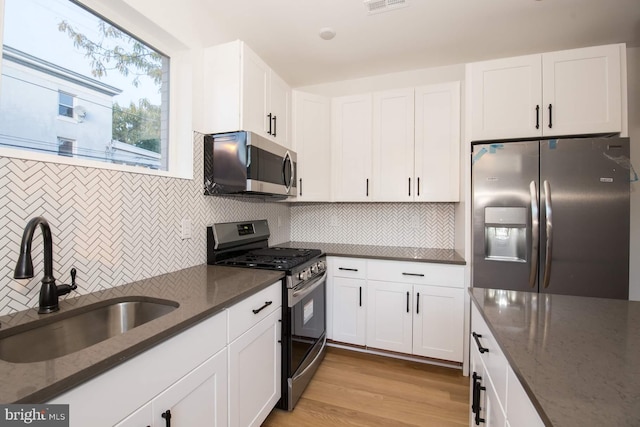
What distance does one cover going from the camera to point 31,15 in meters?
1.20

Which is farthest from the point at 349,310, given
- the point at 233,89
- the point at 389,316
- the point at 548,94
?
the point at 548,94

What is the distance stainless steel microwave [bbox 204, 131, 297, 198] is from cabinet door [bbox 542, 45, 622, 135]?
2.06 m

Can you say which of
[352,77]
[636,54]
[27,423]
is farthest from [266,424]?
[636,54]

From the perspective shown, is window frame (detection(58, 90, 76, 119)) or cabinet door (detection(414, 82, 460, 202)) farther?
cabinet door (detection(414, 82, 460, 202))

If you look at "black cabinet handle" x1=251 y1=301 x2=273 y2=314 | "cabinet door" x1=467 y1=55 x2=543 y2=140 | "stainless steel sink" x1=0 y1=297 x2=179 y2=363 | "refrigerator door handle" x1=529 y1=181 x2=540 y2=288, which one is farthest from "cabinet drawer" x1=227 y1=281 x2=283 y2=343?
"cabinet door" x1=467 y1=55 x2=543 y2=140

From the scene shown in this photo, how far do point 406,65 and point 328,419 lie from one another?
2985mm

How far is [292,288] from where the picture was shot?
5.76ft

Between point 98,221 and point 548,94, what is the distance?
9.66ft

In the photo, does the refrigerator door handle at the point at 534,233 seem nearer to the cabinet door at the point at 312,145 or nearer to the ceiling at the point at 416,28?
the ceiling at the point at 416,28

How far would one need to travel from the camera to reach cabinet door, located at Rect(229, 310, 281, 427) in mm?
1310

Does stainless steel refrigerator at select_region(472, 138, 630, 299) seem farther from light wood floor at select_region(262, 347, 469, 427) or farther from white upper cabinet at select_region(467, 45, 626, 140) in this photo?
light wood floor at select_region(262, 347, 469, 427)

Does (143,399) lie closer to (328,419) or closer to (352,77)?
(328,419)

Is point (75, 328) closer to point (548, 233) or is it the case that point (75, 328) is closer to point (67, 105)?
point (67, 105)

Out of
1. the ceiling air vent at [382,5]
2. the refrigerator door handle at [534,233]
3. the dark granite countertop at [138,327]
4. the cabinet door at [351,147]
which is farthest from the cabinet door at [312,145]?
the refrigerator door handle at [534,233]
